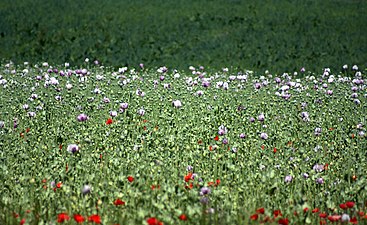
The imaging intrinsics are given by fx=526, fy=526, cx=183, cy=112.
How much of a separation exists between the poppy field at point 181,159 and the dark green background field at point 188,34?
16.1 feet

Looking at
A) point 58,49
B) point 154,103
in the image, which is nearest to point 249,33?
point 58,49

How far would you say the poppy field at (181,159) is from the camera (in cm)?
328

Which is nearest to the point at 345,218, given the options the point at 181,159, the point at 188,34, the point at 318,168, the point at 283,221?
the point at 283,221

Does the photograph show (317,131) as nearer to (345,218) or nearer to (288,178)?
(288,178)

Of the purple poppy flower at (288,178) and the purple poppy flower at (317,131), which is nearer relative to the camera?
the purple poppy flower at (288,178)

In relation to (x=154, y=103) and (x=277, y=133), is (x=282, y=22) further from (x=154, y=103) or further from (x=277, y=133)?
(x=277, y=133)

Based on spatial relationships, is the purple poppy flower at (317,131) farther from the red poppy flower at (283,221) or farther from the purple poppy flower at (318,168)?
the red poppy flower at (283,221)

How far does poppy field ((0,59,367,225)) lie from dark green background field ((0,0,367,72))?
194 inches

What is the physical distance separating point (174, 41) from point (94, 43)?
202 centimetres

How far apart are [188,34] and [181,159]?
9.67 m

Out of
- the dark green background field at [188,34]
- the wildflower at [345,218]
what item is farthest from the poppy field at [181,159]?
the dark green background field at [188,34]

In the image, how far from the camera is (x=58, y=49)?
A: 13000mm

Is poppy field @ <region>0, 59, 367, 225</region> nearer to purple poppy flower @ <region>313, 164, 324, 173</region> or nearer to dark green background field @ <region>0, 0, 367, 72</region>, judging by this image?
purple poppy flower @ <region>313, 164, 324, 173</region>

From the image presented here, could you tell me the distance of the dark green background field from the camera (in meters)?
12.2
